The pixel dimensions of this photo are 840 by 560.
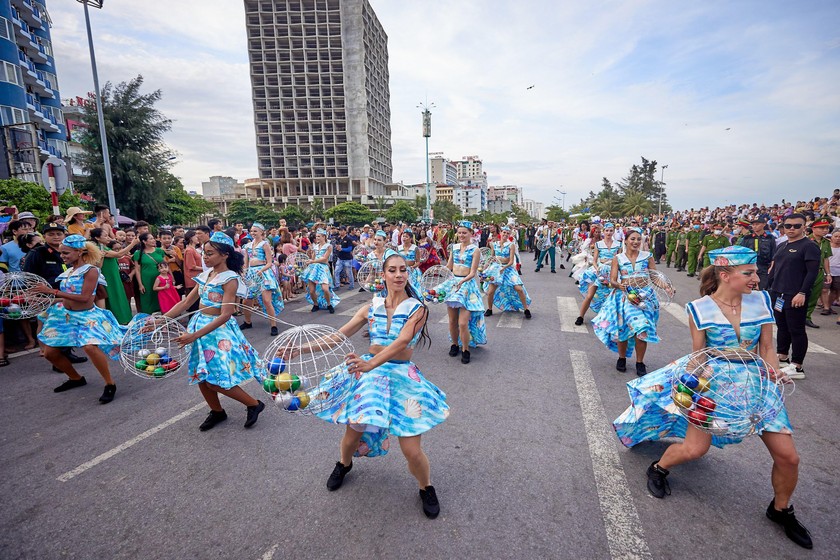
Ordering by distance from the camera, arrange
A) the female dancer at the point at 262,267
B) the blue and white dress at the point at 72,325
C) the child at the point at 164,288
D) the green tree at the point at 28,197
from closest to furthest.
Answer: the blue and white dress at the point at 72,325 → the child at the point at 164,288 → the female dancer at the point at 262,267 → the green tree at the point at 28,197

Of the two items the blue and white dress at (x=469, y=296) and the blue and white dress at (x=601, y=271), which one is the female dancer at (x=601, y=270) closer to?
the blue and white dress at (x=601, y=271)

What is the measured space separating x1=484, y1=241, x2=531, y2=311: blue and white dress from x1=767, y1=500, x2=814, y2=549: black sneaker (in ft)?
19.4

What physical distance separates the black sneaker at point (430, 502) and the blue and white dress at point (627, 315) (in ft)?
11.8

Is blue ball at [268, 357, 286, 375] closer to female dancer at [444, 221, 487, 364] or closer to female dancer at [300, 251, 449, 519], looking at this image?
female dancer at [300, 251, 449, 519]

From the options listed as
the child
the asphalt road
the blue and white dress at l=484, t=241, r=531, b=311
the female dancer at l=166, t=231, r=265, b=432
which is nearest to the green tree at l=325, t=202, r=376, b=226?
the blue and white dress at l=484, t=241, r=531, b=311

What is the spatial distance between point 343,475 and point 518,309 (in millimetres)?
6536

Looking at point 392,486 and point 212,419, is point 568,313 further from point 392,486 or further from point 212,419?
point 212,419

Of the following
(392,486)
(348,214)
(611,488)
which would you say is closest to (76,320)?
(392,486)

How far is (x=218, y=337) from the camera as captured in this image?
3875 millimetres

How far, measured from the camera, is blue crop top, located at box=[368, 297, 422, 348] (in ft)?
9.19

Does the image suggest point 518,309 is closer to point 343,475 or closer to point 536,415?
point 536,415

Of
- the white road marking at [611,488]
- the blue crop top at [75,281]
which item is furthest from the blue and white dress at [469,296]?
the blue crop top at [75,281]

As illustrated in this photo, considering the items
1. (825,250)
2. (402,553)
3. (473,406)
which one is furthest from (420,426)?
(825,250)

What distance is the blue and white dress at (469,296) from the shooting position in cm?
585
